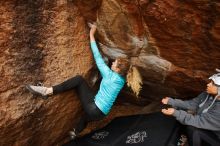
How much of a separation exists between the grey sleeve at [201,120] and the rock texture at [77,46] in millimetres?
707

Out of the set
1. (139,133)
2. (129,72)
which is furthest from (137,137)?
(129,72)

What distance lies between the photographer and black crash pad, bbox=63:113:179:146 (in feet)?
17.1

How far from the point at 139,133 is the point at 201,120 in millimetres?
977

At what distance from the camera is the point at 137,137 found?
532 centimetres

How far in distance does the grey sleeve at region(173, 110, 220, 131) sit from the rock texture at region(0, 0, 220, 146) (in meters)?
0.71

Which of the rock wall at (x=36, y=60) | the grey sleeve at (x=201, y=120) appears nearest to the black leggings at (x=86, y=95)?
the rock wall at (x=36, y=60)

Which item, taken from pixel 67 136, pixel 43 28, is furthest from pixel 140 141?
pixel 43 28

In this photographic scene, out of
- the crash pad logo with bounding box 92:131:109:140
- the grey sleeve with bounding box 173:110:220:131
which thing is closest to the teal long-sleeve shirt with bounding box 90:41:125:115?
the crash pad logo with bounding box 92:131:109:140

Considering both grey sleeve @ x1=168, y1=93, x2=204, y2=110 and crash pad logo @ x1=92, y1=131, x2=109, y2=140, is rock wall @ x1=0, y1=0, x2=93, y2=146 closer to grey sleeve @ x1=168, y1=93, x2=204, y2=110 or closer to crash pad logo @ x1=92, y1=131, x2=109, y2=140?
crash pad logo @ x1=92, y1=131, x2=109, y2=140

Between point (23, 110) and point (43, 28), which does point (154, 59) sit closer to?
point (43, 28)

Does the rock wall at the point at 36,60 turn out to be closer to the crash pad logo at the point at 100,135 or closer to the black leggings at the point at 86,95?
the black leggings at the point at 86,95

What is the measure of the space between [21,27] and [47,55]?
570mm

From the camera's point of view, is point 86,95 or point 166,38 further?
point 86,95

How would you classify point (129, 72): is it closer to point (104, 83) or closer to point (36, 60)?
point (104, 83)
